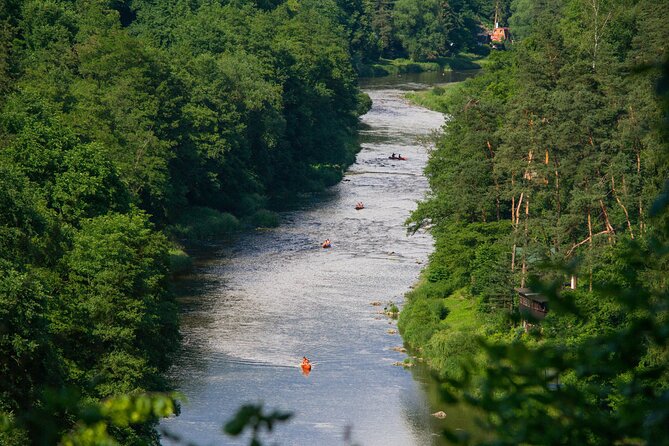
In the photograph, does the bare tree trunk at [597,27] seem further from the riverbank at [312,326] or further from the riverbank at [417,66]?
the riverbank at [417,66]

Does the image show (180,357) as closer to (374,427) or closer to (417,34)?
(374,427)

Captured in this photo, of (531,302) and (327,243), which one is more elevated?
(531,302)

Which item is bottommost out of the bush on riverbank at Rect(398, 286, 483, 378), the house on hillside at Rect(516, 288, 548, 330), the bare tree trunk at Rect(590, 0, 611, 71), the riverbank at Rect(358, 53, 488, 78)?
the bush on riverbank at Rect(398, 286, 483, 378)

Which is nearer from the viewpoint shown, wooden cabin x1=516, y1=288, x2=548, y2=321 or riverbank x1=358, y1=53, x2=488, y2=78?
wooden cabin x1=516, y1=288, x2=548, y2=321

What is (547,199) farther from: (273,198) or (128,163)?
(273,198)

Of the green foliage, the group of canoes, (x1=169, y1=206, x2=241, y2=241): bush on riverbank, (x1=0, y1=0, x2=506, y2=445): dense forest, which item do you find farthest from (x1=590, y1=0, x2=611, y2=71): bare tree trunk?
(x1=169, y1=206, x2=241, y2=241): bush on riverbank

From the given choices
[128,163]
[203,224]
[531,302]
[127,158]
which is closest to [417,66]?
[203,224]

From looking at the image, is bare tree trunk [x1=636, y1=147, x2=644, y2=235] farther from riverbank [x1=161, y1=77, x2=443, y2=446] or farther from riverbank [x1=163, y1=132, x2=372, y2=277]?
riverbank [x1=163, y1=132, x2=372, y2=277]

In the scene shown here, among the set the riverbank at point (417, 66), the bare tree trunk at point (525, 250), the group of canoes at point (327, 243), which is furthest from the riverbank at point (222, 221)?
the riverbank at point (417, 66)
